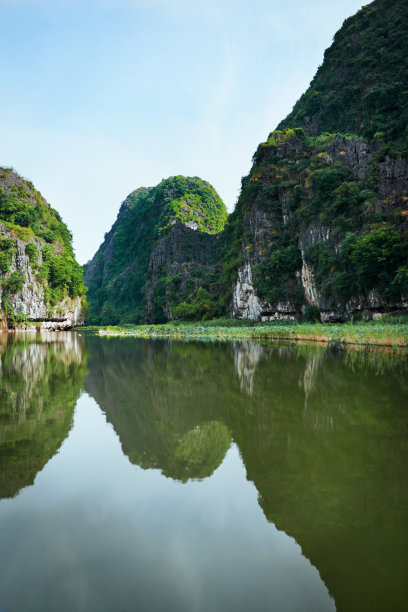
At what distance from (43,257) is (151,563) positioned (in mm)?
53669

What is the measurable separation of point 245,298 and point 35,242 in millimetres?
29231

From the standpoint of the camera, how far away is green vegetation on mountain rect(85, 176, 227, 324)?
68.6 metres

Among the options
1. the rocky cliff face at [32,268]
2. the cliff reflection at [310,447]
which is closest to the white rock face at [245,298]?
the rocky cliff face at [32,268]

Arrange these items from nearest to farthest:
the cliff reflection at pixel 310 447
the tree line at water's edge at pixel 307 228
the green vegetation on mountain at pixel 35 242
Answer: the cliff reflection at pixel 310 447 → the tree line at water's edge at pixel 307 228 → the green vegetation on mountain at pixel 35 242

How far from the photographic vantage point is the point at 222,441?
4352mm

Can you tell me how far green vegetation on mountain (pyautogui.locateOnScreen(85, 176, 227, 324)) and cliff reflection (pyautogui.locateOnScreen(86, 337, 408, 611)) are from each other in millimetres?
52237

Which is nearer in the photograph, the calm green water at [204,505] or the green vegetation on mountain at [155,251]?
the calm green water at [204,505]

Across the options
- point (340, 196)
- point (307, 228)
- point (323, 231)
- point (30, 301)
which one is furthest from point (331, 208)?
point (30, 301)

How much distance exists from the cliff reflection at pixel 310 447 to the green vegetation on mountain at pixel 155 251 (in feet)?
171

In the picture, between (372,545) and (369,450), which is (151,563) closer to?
(372,545)

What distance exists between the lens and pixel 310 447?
13.0 ft

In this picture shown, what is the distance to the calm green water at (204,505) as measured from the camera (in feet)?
6.38

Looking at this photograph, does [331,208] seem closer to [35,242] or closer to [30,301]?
[30,301]

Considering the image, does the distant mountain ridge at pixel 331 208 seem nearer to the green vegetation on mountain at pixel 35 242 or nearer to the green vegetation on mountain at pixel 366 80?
the green vegetation on mountain at pixel 366 80
